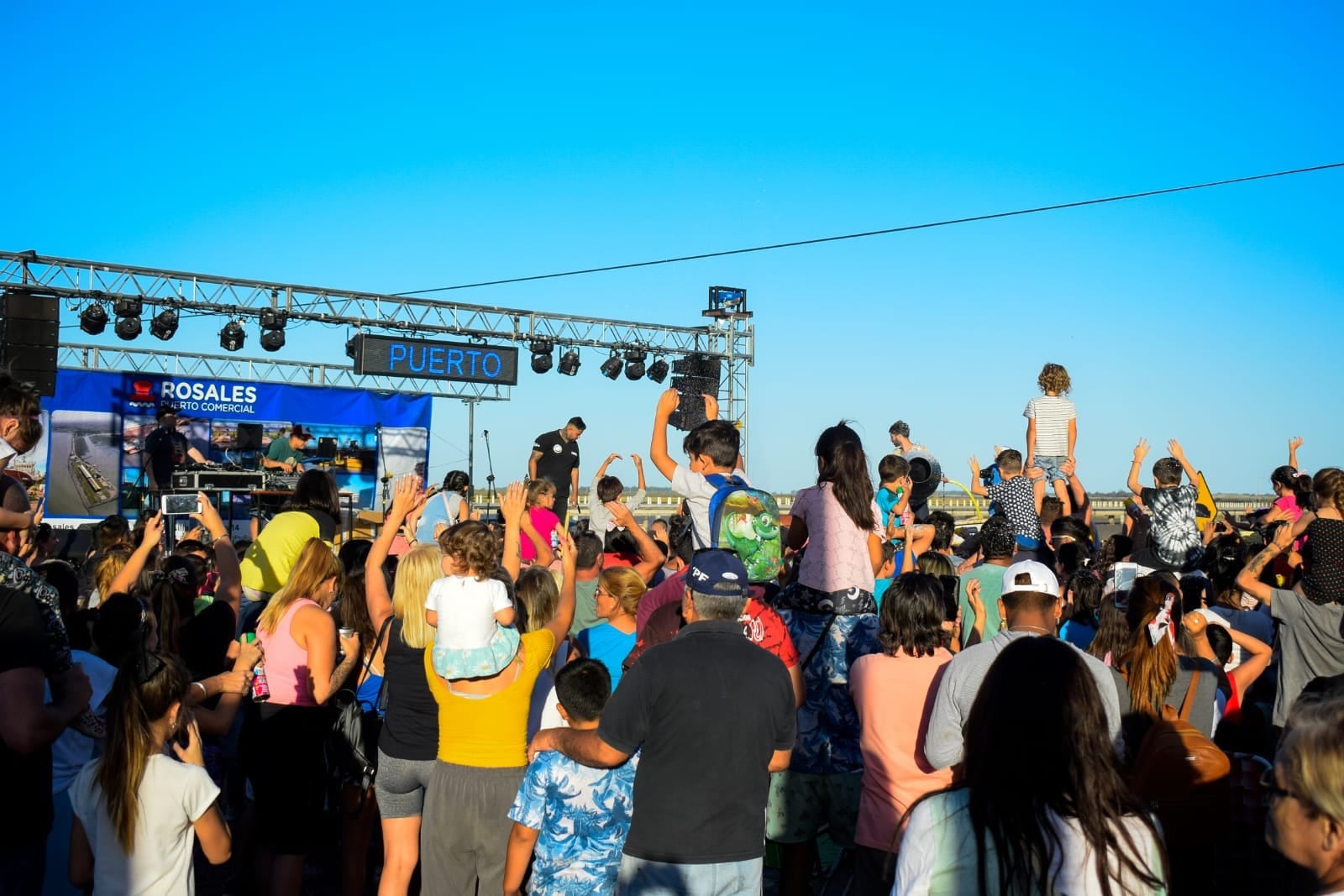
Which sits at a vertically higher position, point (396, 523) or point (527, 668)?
point (396, 523)

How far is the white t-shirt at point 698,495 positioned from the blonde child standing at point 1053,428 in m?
4.03

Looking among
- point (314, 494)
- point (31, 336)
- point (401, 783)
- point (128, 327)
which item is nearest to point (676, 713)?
point (401, 783)

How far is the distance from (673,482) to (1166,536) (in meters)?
4.06

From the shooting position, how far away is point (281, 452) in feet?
55.8

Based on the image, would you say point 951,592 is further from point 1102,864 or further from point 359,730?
point 1102,864

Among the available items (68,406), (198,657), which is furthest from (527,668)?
(68,406)

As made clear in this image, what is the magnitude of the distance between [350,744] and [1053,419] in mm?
5697

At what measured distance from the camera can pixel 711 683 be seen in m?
3.25

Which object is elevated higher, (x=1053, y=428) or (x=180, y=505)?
(x=1053, y=428)

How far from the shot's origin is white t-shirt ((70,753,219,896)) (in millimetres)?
3332

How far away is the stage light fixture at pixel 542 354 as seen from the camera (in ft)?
65.8

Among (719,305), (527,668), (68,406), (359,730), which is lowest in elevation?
(359,730)

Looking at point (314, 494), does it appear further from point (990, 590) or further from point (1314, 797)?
point (1314, 797)

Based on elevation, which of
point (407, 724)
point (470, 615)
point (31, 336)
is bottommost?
point (407, 724)
